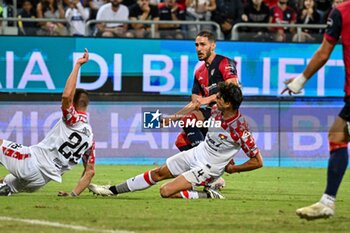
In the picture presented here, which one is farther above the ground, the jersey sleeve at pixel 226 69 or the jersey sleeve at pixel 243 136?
the jersey sleeve at pixel 226 69

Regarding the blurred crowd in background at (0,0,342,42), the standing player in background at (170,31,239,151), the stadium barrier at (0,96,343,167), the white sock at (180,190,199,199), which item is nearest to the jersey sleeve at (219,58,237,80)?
the standing player in background at (170,31,239,151)

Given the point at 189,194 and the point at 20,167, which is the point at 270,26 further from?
the point at 20,167

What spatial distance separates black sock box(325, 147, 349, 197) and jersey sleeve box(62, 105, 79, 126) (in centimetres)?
354

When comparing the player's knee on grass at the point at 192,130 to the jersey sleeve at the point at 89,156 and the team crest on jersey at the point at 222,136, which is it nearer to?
the team crest on jersey at the point at 222,136

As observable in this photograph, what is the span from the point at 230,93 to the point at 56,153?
219 centimetres

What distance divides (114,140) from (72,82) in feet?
25.3

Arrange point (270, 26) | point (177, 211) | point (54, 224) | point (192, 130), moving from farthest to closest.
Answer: point (270, 26)
point (192, 130)
point (177, 211)
point (54, 224)

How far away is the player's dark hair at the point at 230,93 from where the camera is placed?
11.0 metres

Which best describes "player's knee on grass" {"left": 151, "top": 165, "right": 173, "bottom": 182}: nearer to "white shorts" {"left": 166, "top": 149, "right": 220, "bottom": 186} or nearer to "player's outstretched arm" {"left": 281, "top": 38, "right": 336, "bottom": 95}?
"white shorts" {"left": 166, "top": 149, "right": 220, "bottom": 186}

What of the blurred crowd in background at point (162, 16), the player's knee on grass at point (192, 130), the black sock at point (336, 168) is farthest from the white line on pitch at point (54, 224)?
the blurred crowd in background at point (162, 16)

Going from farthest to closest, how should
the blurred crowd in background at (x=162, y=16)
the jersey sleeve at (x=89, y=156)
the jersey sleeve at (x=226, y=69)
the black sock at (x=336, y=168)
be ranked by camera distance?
the blurred crowd in background at (x=162, y=16) → the jersey sleeve at (x=226, y=69) → the jersey sleeve at (x=89, y=156) → the black sock at (x=336, y=168)

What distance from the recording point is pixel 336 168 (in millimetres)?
8812

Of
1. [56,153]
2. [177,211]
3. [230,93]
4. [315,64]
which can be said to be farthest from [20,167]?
[315,64]

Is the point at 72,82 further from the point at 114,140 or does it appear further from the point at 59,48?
the point at 59,48
